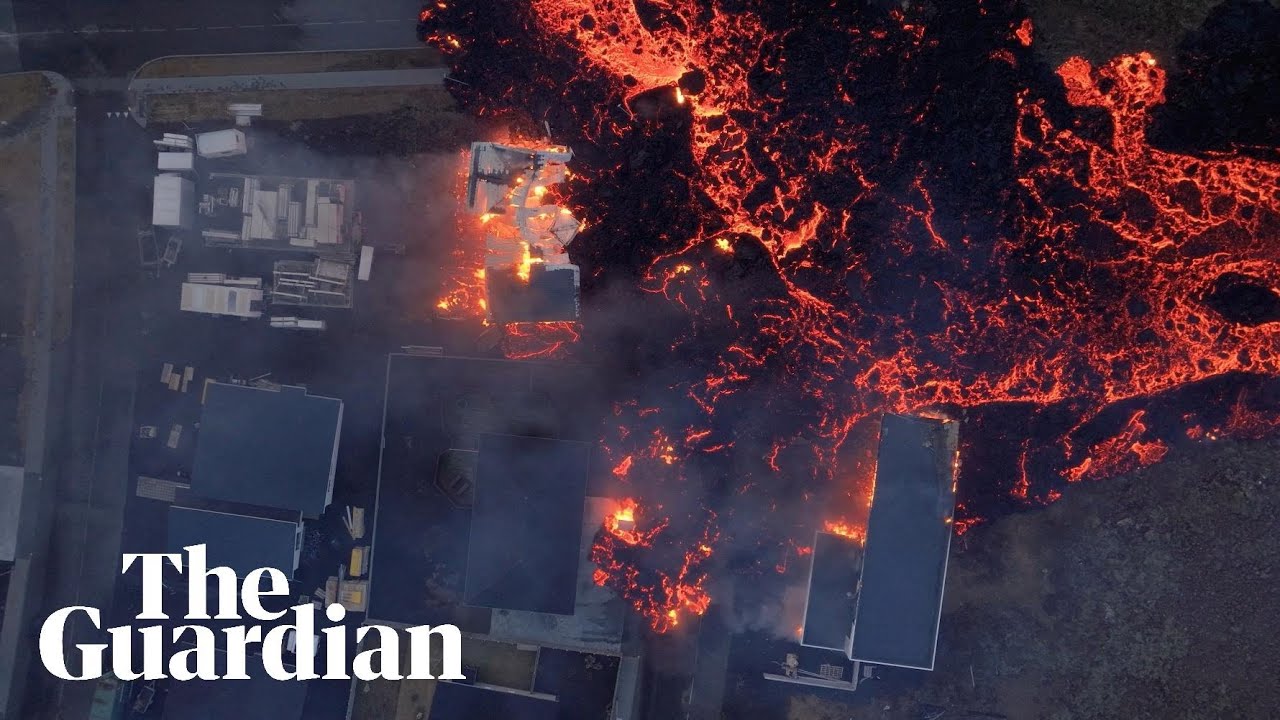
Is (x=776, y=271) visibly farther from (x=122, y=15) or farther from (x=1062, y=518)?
(x=122, y=15)

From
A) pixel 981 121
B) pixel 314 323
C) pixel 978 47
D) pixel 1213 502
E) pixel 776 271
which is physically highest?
pixel 978 47

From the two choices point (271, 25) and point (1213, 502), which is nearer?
point (1213, 502)

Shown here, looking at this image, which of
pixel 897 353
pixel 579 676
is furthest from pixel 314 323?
pixel 897 353

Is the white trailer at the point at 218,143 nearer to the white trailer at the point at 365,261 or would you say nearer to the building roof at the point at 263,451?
the white trailer at the point at 365,261

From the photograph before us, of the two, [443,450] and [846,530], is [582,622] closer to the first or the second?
[443,450]

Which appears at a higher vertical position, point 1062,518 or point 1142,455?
point 1142,455

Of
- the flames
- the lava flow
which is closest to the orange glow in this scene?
the lava flow

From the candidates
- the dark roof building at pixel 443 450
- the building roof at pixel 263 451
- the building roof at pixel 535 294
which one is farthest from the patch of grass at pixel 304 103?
the building roof at pixel 263 451
